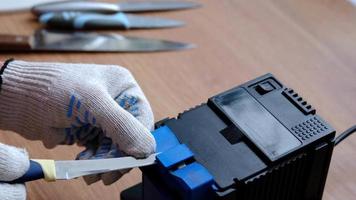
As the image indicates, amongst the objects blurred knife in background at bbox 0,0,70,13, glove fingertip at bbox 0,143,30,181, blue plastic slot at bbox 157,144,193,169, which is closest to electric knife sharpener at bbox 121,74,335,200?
blue plastic slot at bbox 157,144,193,169

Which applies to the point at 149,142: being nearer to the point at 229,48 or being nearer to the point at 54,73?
the point at 54,73

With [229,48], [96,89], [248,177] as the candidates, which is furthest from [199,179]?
[229,48]

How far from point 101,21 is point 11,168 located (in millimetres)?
346

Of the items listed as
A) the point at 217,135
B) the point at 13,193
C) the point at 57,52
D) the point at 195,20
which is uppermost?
the point at 195,20

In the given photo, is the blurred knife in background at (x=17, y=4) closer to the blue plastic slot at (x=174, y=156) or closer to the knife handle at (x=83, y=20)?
the knife handle at (x=83, y=20)

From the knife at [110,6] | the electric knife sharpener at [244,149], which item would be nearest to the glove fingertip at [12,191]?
the electric knife sharpener at [244,149]

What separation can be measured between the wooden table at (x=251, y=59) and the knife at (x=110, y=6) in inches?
0.5

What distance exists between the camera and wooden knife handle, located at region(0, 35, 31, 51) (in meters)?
0.77

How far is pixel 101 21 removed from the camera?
81 centimetres

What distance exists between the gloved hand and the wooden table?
69 mm

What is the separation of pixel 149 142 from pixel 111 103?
0.07 meters

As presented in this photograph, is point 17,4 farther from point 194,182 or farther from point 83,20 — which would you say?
point 194,182

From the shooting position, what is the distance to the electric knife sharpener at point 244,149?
492 mm

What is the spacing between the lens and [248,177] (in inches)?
19.4
